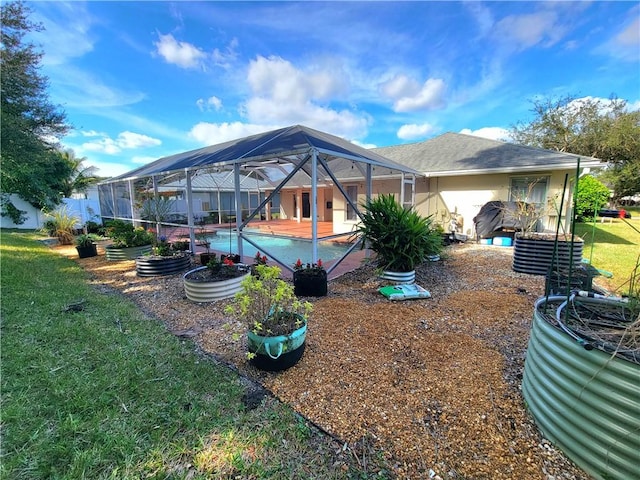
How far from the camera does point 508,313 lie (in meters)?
3.86

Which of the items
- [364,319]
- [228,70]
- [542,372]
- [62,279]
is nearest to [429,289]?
[364,319]

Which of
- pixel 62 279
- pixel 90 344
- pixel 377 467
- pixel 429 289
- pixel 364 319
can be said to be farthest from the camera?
pixel 62 279

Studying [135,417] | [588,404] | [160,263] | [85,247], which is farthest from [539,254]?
[85,247]

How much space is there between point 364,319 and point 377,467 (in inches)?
84.1

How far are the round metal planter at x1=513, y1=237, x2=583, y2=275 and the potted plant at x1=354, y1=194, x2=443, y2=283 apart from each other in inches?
76.1

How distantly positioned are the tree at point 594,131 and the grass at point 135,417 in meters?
28.6

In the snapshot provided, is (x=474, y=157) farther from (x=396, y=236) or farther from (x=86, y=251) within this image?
(x=86, y=251)

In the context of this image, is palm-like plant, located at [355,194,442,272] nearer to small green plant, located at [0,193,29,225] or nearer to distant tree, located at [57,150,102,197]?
small green plant, located at [0,193,29,225]

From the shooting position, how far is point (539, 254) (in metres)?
5.77

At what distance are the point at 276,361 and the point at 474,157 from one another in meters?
11.2

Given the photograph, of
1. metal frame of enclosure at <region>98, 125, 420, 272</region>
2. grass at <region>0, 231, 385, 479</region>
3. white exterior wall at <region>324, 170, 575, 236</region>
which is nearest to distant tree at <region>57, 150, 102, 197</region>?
metal frame of enclosure at <region>98, 125, 420, 272</region>

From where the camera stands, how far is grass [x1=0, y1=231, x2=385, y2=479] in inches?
A: 64.3

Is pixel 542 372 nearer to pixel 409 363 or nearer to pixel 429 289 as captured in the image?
pixel 409 363

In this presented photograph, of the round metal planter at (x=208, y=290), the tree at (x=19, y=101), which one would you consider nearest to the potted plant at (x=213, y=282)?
the round metal planter at (x=208, y=290)
